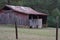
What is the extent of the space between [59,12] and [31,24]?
1148 cm

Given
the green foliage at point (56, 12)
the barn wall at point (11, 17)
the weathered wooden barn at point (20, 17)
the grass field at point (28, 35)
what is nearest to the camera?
the grass field at point (28, 35)

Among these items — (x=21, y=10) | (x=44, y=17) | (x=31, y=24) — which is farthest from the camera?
(x=44, y=17)

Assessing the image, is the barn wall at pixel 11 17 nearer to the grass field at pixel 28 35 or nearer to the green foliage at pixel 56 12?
the green foliage at pixel 56 12

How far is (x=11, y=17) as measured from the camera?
118ft

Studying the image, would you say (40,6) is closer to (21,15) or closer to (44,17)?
(44,17)

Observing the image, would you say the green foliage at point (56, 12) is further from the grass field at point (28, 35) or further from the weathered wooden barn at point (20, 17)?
the grass field at point (28, 35)

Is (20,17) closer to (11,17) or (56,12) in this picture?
(11,17)

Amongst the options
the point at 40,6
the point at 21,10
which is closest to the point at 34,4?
the point at 40,6

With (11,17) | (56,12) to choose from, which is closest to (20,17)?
(11,17)

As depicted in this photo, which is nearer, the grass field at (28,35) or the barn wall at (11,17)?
the grass field at (28,35)

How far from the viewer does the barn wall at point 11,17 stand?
35.1 metres

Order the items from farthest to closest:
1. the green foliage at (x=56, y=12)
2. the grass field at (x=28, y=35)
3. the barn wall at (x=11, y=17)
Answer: the green foliage at (x=56, y=12), the barn wall at (x=11, y=17), the grass field at (x=28, y=35)

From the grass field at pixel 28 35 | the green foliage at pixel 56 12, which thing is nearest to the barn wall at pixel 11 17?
the green foliage at pixel 56 12

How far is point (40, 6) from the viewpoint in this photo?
46125 mm
